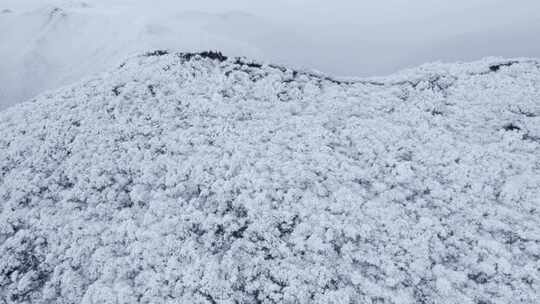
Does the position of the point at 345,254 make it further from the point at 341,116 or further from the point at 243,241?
the point at 341,116

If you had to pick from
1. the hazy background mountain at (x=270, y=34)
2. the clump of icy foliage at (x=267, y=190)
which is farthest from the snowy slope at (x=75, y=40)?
the clump of icy foliage at (x=267, y=190)

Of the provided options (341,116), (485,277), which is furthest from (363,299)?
(341,116)

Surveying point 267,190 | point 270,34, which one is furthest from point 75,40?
point 267,190

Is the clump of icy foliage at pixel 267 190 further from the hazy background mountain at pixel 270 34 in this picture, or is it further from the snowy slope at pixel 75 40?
the snowy slope at pixel 75 40

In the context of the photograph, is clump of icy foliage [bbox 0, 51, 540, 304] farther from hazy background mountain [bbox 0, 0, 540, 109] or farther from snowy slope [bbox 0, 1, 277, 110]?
snowy slope [bbox 0, 1, 277, 110]

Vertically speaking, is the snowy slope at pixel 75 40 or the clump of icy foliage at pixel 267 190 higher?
the clump of icy foliage at pixel 267 190

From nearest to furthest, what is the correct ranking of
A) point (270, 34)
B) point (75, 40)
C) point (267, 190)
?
point (267, 190), point (75, 40), point (270, 34)

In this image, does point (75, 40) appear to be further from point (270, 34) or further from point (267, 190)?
point (267, 190)

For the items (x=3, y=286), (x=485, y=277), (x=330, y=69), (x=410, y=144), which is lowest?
(x=330, y=69)
